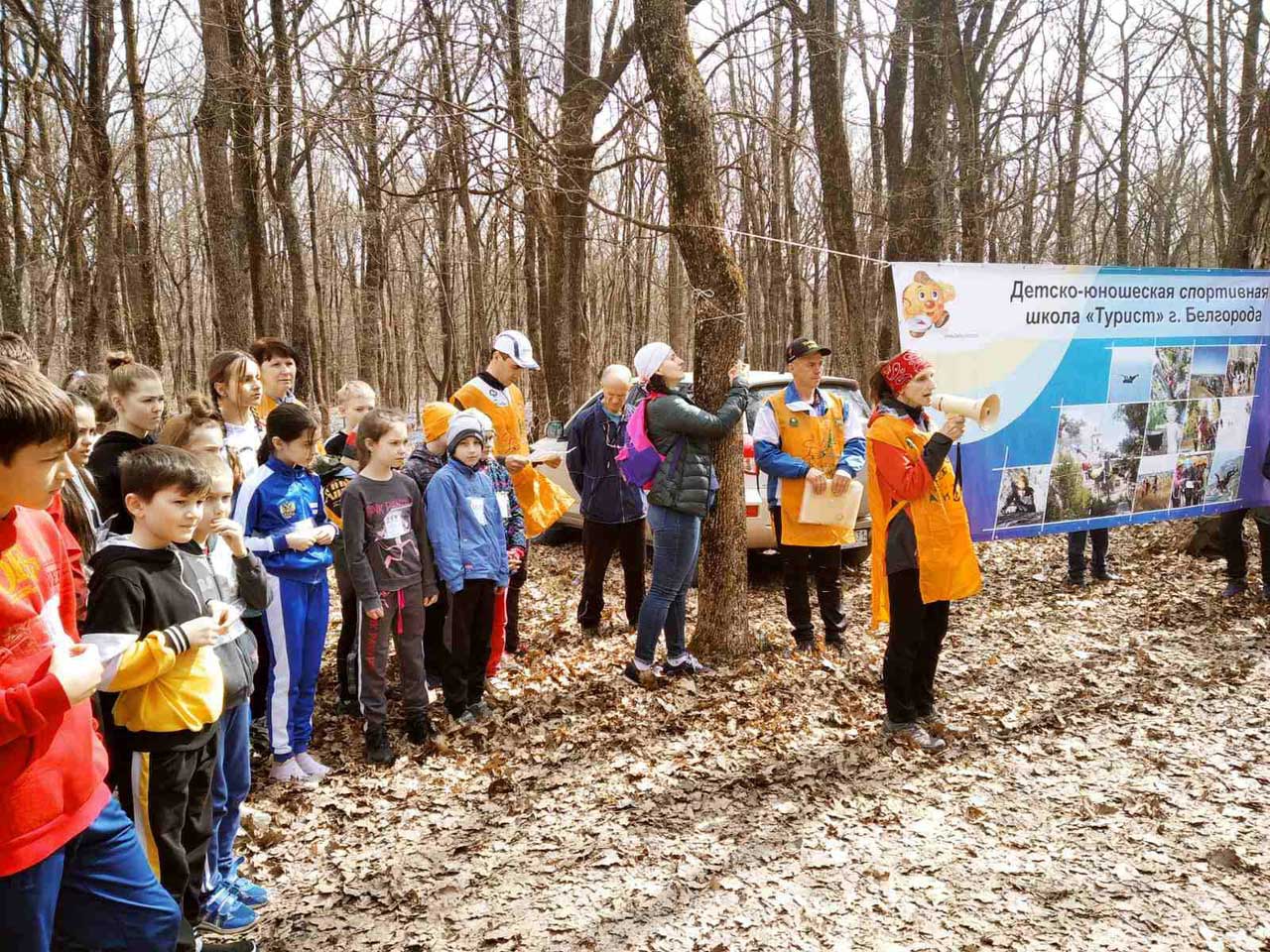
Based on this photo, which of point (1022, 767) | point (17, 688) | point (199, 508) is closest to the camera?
point (17, 688)

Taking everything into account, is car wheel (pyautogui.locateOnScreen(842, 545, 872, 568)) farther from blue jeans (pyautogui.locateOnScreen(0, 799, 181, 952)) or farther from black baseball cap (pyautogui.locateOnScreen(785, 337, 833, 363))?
blue jeans (pyautogui.locateOnScreen(0, 799, 181, 952))

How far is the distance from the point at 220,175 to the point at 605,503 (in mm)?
5159

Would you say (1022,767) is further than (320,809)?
Yes

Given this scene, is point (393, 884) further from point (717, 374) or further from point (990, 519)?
point (990, 519)

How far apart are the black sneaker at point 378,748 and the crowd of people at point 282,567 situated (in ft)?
0.07

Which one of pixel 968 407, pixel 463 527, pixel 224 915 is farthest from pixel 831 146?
pixel 224 915

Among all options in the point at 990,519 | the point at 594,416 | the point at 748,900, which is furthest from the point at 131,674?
the point at 990,519

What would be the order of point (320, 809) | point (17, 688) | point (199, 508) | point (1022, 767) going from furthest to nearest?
point (1022, 767) < point (320, 809) < point (199, 508) < point (17, 688)

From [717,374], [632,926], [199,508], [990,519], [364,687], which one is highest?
[717,374]

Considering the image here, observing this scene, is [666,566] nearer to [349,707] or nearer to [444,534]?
[444,534]

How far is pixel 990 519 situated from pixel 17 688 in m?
5.59

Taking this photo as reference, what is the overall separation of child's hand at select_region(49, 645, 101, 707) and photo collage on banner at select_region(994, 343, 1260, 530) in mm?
5508

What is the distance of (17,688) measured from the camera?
5.77ft

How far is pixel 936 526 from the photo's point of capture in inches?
171
